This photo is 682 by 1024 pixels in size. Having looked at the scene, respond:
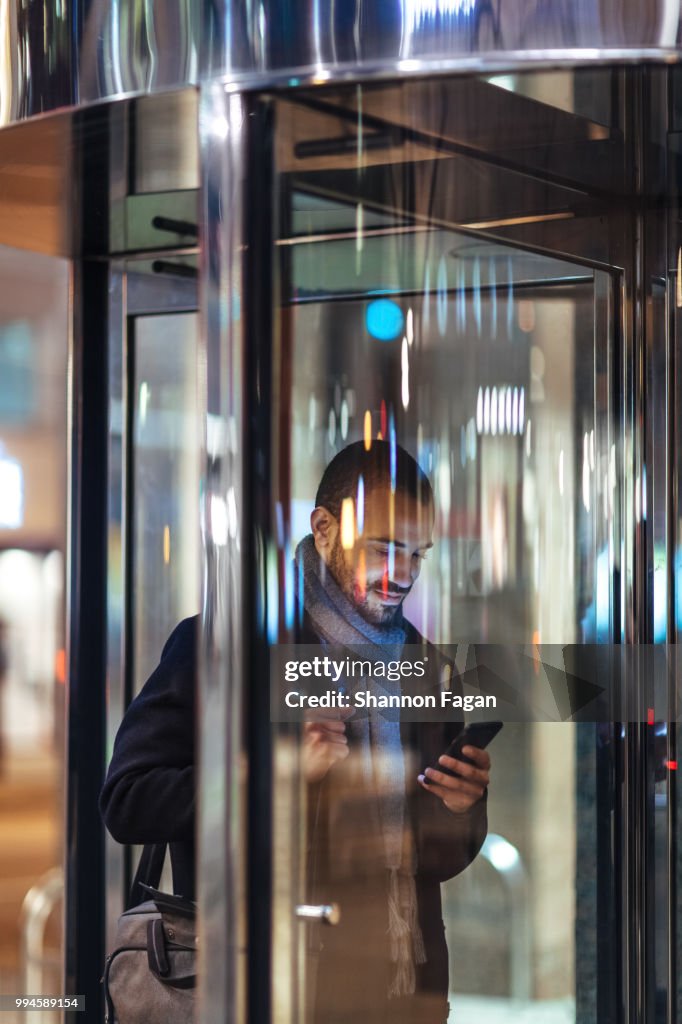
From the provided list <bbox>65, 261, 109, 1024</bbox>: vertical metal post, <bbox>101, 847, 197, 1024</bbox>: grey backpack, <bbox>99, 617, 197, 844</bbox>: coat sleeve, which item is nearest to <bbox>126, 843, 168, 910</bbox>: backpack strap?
<bbox>101, 847, 197, 1024</bbox>: grey backpack

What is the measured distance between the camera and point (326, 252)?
88.1 inches

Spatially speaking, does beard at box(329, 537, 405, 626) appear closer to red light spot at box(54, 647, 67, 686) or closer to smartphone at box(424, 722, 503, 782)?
smartphone at box(424, 722, 503, 782)

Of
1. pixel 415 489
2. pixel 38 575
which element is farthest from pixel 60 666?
pixel 415 489

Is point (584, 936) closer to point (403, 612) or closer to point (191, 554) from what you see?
point (403, 612)

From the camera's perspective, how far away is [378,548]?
89.2 inches

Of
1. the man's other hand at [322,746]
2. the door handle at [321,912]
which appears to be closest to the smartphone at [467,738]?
the man's other hand at [322,746]

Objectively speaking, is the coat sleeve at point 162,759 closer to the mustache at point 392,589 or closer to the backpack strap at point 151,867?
the backpack strap at point 151,867

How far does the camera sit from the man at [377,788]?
2256mm

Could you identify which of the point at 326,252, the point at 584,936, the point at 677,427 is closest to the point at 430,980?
the point at 584,936

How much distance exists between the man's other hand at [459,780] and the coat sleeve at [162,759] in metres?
0.41

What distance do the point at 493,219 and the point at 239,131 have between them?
39 centimetres

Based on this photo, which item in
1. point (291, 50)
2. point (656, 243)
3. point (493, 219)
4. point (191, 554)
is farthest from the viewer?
point (191, 554)

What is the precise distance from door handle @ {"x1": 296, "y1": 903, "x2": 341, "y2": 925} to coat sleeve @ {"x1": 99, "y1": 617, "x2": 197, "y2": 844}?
0.97 feet

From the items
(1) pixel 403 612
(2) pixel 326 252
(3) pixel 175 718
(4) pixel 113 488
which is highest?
(2) pixel 326 252
